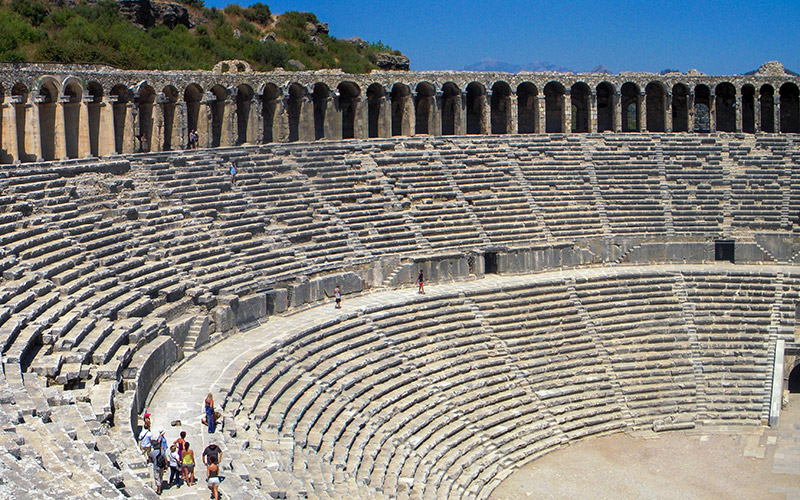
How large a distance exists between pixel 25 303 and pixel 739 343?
1849 cm

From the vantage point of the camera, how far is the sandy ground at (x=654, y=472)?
2002cm

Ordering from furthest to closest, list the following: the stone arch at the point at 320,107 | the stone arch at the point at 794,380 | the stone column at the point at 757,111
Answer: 1. the stone column at the point at 757,111
2. the stone arch at the point at 320,107
3. the stone arch at the point at 794,380

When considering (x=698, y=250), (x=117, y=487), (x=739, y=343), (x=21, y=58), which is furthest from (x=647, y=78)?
(x=117, y=487)

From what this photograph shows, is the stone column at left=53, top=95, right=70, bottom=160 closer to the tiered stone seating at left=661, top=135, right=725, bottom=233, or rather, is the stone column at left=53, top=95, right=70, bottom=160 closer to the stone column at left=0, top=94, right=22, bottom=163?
the stone column at left=0, top=94, right=22, bottom=163

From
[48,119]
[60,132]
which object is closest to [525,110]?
[60,132]

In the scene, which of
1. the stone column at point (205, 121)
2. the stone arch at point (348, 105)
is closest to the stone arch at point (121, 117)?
the stone column at point (205, 121)

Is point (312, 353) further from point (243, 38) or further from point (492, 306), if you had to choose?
point (243, 38)

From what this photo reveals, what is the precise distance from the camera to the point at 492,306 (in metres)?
25.8

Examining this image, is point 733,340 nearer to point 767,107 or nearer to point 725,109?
point 725,109

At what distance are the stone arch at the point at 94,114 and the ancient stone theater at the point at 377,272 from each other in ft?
0.30

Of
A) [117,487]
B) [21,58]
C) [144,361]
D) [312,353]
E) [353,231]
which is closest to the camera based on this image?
[117,487]

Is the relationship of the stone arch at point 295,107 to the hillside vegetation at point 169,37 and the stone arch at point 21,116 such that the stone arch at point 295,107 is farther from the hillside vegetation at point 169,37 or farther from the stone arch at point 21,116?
the stone arch at point 21,116

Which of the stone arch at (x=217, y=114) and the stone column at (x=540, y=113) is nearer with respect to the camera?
A: the stone arch at (x=217, y=114)

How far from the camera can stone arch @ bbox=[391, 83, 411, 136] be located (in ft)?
116
